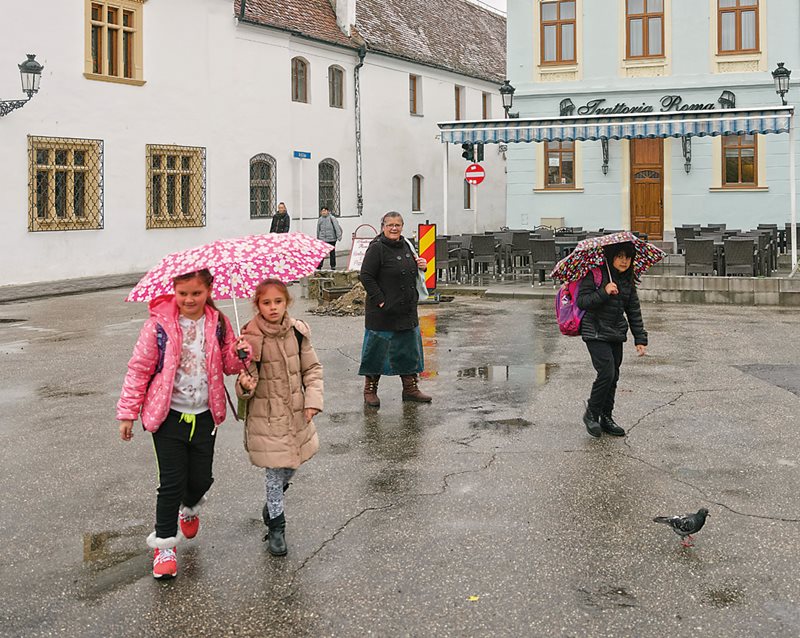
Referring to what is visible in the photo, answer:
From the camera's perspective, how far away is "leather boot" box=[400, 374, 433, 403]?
9070 millimetres

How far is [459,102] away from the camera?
4194cm

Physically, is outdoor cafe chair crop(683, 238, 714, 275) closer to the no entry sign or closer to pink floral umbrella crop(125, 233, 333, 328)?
the no entry sign

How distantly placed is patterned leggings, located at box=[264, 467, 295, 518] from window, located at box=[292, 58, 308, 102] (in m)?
27.8

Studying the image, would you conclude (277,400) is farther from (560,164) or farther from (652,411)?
(560,164)

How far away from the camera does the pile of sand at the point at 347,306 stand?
16.2m

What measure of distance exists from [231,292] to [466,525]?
1.76 m

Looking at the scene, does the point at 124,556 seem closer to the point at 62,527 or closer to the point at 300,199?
A: the point at 62,527

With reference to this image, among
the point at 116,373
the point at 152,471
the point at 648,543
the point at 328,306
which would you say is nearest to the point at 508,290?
the point at 328,306

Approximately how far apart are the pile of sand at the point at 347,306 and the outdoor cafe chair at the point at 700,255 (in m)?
5.58

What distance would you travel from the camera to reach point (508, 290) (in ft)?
60.8

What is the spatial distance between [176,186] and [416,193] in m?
14.0

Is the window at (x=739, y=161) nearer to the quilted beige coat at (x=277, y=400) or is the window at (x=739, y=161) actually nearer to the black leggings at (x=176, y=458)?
the quilted beige coat at (x=277, y=400)

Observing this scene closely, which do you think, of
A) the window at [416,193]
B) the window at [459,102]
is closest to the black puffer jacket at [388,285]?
the window at [416,193]

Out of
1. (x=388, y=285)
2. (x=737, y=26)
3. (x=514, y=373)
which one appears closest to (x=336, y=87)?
(x=737, y=26)
